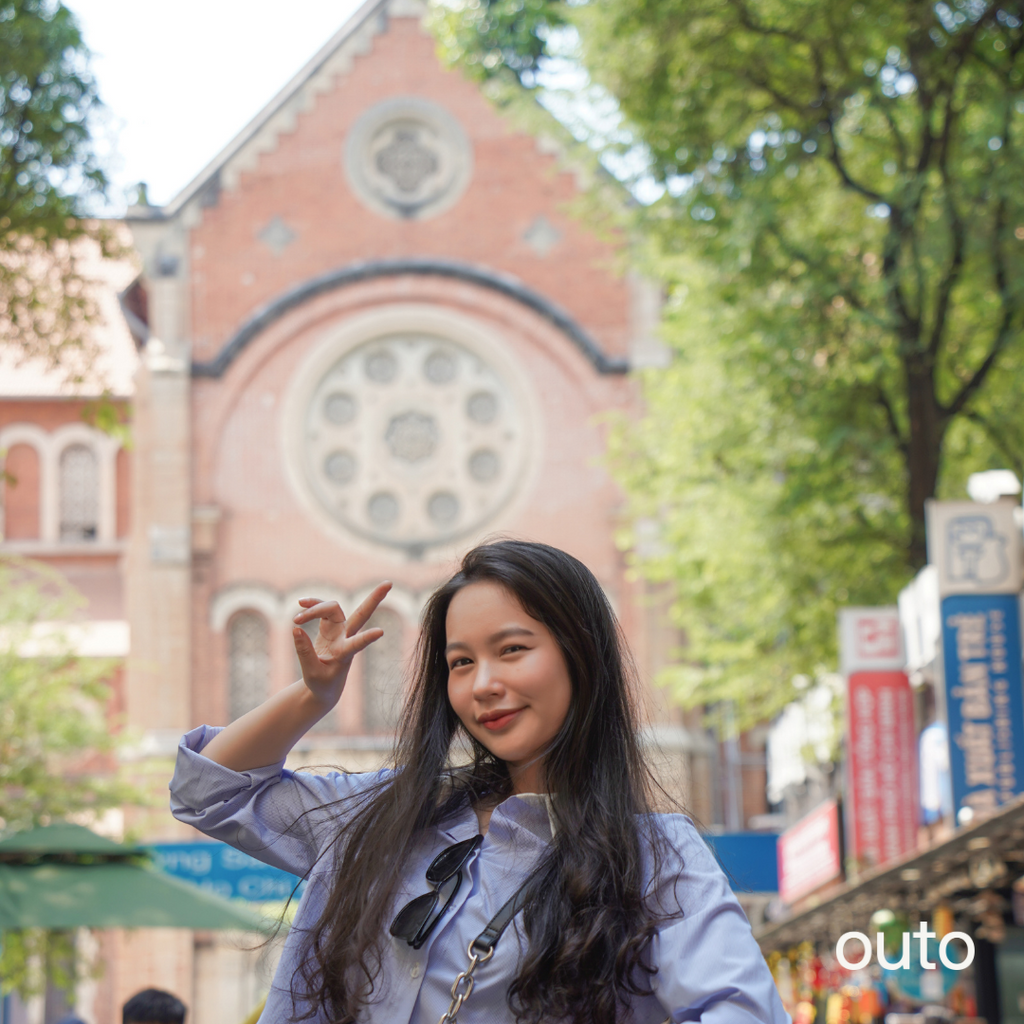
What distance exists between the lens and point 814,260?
13109mm

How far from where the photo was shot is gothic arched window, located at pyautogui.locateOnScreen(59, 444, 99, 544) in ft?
94.2

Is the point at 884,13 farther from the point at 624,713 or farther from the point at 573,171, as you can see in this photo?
the point at 573,171

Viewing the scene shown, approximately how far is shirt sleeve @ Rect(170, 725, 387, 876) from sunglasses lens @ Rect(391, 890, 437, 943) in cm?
23

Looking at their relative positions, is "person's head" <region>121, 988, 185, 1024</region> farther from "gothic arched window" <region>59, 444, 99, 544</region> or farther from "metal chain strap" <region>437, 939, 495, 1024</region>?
"gothic arched window" <region>59, 444, 99, 544</region>

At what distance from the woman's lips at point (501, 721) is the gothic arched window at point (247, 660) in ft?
75.7

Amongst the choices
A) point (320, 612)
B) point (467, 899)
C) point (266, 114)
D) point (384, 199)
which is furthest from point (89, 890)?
point (266, 114)

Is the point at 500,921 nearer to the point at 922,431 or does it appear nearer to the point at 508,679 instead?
the point at 508,679

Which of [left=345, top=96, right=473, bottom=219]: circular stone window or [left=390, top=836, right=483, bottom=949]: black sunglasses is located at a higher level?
[left=345, top=96, right=473, bottom=219]: circular stone window

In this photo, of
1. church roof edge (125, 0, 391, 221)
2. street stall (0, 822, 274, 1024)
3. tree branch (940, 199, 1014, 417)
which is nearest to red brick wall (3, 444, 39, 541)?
church roof edge (125, 0, 391, 221)

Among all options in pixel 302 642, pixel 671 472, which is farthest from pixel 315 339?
pixel 302 642

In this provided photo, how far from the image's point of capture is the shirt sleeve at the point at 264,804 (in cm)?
217

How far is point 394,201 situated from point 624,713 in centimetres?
2485

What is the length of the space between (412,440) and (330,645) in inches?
945

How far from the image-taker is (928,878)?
436 inches
